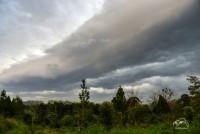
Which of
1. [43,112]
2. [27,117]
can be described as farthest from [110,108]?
[43,112]

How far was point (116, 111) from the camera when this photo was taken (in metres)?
52.0

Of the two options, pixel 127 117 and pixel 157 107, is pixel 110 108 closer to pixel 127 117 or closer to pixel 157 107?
pixel 127 117

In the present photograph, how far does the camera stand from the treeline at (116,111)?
42.6m

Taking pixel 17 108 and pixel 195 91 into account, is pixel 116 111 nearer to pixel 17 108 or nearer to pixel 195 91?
pixel 195 91

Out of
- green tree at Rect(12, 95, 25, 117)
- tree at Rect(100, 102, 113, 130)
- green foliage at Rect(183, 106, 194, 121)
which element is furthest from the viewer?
green tree at Rect(12, 95, 25, 117)

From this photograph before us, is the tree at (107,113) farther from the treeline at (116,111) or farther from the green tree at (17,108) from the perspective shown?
the green tree at (17,108)

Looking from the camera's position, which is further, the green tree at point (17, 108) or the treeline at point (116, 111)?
the green tree at point (17, 108)

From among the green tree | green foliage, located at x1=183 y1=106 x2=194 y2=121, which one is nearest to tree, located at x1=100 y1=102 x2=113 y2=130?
green foliage, located at x1=183 y1=106 x2=194 y2=121

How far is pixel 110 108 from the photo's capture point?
4238 cm

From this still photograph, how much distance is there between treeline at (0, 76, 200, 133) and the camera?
4262 centimetres

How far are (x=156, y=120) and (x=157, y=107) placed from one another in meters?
12.9

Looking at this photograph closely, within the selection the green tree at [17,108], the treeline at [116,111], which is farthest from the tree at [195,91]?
the green tree at [17,108]

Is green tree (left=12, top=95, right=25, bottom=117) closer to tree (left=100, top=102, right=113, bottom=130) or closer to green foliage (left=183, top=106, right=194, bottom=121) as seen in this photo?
tree (left=100, top=102, right=113, bottom=130)

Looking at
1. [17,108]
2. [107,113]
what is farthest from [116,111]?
[17,108]
